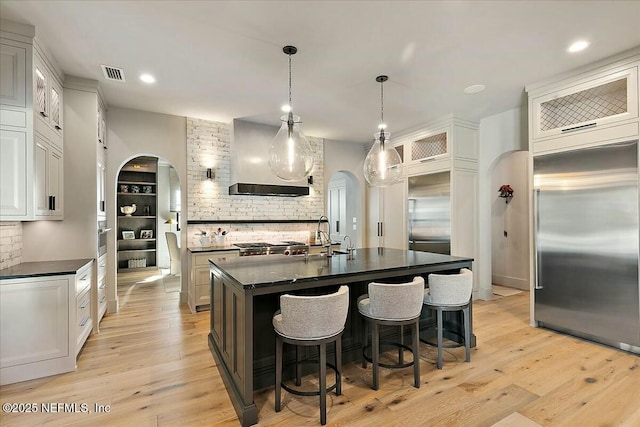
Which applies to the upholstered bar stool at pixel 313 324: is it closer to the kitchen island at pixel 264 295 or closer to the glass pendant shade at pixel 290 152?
the kitchen island at pixel 264 295

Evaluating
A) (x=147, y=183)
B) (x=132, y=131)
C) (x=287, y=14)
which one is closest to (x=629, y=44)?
(x=287, y=14)

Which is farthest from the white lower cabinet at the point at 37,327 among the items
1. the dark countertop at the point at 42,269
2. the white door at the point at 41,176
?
the white door at the point at 41,176

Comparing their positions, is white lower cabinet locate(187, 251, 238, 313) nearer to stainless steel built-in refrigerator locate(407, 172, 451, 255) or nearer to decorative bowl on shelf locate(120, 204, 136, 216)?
stainless steel built-in refrigerator locate(407, 172, 451, 255)

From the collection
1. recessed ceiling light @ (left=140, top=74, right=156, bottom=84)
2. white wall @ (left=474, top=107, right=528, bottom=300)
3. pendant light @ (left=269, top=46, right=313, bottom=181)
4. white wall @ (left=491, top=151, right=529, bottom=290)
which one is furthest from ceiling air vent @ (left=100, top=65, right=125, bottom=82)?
white wall @ (left=491, top=151, right=529, bottom=290)

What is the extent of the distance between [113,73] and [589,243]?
211 inches

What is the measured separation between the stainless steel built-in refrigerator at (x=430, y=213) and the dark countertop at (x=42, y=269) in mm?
4631

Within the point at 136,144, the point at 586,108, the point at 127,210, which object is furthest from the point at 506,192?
the point at 127,210

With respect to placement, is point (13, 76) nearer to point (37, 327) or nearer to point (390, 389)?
point (37, 327)

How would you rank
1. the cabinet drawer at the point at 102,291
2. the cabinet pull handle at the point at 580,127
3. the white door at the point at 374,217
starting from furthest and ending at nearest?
the white door at the point at 374,217 < the cabinet drawer at the point at 102,291 < the cabinet pull handle at the point at 580,127

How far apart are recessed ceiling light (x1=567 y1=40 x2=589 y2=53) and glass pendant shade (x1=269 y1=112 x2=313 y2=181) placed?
2604 mm

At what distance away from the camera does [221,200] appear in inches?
206

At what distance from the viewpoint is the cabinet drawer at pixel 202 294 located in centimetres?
444

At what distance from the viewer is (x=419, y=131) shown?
5.43 m

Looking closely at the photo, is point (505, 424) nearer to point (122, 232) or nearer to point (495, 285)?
point (495, 285)
